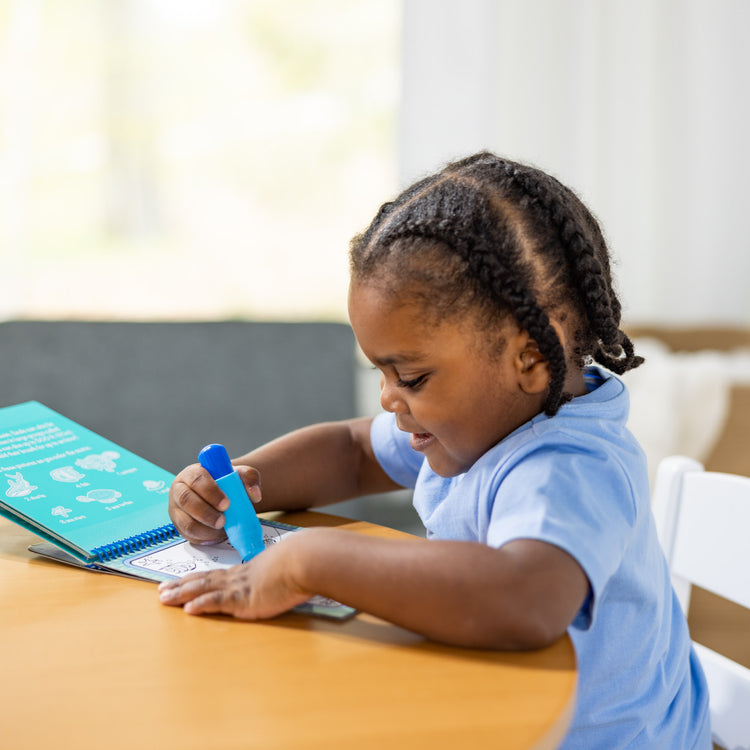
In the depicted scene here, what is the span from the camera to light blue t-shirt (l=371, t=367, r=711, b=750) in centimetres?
56

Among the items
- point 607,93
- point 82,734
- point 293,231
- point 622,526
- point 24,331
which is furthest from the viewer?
point 293,231

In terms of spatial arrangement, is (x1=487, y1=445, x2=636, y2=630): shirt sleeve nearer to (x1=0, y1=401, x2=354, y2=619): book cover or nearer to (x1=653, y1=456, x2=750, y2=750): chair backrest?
(x1=0, y1=401, x2=354, y2=619): book cover

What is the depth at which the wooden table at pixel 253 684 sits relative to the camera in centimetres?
43

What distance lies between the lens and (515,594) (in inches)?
19.9

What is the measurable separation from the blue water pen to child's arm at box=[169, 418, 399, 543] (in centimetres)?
1

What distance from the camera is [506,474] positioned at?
0.63 meters

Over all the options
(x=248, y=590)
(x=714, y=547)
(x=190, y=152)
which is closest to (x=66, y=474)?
(x=248, y=590)

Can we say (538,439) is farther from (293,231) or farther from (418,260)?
(293,231)

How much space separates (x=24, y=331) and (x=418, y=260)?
1.49 metres

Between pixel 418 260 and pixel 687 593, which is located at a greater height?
pixel 418 260

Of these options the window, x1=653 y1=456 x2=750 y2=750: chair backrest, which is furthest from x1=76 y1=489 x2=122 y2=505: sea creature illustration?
the window

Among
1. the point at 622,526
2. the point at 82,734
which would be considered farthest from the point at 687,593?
the point at 82,734

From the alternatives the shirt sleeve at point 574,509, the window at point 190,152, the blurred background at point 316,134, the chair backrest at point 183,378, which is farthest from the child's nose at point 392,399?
the window at point 190,152

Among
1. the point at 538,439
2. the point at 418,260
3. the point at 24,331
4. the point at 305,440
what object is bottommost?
the point at 24,331
